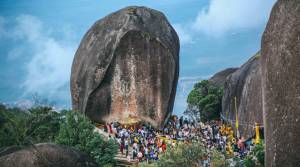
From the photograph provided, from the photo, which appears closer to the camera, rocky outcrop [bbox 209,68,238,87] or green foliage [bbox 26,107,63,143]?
green foliage [bbox 26,107,63,143]

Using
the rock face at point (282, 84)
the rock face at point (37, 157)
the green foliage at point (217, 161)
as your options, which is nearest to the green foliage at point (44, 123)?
the rock face at point (37, 157)

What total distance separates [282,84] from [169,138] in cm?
1484

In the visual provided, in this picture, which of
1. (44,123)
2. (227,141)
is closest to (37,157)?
(44,123)

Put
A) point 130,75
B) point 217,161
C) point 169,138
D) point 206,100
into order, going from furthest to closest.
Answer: point 206,100, point 130,75, point 169,138, point 217,161

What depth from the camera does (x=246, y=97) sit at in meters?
27.3

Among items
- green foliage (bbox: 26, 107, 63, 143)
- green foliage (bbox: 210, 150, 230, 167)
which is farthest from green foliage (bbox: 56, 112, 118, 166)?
green foliage (bbox: 210, 150, 230, 167)

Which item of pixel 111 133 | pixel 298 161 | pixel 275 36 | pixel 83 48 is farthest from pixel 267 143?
pixel 83 48

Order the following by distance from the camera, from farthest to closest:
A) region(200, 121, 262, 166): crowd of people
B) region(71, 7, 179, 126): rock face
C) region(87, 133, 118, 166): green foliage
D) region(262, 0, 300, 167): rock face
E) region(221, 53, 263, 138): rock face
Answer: region(71, 7, 179, 126): rock face < region(221, 53, 263, 138): rock face < region(200, 121, 262, 166): crowd of people < region(87, 133, 118, 166): green foliage < region(262, 0, 300, 167): rock face

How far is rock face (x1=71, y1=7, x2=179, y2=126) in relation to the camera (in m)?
32.2

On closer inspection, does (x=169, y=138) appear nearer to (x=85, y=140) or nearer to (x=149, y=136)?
(x=149, y=136)

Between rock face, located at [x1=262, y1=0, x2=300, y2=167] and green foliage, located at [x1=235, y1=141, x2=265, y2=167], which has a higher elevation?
rock face, located at [x1=262, y1=0, x2=300, y2=167]

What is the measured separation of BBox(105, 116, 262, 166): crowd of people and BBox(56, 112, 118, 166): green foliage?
6.78 ft

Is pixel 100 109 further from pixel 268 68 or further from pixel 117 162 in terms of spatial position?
pixel 268 68

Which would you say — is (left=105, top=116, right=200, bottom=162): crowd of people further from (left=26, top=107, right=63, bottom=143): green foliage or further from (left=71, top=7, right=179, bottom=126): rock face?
(left=26, top=107, right=63, bottom=143): green foliage
